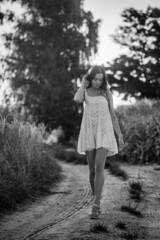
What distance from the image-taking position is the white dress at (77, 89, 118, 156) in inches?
202

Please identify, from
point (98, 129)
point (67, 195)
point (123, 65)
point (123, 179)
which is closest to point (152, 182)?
point (123, 179)

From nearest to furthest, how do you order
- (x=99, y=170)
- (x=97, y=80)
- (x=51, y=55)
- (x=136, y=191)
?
(x=99, y=170)
(x=97, y=80)
(x=136, y=191)
(x=51, y=55)

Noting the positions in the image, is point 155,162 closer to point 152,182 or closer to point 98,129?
point 152,182

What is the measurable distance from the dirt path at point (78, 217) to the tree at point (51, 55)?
17.9m

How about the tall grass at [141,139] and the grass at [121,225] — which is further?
the tall grass at [141,139]

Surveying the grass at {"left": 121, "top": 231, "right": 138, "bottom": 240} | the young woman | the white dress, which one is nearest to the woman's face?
the young woman

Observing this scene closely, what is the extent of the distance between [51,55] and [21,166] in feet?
59.8

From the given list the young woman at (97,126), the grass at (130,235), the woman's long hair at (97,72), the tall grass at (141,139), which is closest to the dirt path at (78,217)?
the grass at (130,235)

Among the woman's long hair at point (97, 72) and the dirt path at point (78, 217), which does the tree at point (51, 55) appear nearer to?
the dirt path at point (78, 217)

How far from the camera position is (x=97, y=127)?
5176 millimetres

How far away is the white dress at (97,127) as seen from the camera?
512cm

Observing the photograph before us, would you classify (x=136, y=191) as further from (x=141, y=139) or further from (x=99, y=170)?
(x=141, y=139)

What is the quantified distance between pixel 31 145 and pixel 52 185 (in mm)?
891

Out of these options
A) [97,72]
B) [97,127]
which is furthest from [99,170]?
[97,72]
